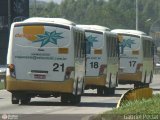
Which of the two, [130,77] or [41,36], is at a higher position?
[41,36]

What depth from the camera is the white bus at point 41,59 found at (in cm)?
2773

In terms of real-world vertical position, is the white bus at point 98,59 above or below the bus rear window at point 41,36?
below

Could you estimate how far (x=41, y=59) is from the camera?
27.9 m

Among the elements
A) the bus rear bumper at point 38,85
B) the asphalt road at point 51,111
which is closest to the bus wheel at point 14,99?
the asphalt road at point 51,111

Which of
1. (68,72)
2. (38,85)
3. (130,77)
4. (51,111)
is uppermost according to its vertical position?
(68,72)

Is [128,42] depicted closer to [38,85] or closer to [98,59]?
[98,59]

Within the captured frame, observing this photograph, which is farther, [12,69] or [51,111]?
[12,69]

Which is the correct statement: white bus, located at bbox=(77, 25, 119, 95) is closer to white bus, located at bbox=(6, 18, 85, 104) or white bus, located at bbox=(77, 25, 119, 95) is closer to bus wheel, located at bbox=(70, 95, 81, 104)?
bus wheel, located at bbox=(70, 95, 81, 104)

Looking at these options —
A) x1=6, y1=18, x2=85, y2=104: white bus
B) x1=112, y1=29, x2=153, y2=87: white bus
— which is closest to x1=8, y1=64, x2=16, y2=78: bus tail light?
x1=6, y1=18, x2=85, y2=104: white bus

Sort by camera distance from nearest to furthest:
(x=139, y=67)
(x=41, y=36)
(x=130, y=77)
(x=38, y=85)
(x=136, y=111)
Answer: (x=136, y=111)
(x=38, y=85)
(x=41, y=36)
(x=130, y=77)
(x=139, y=67)

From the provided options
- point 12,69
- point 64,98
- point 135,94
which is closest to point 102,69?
point 64,98

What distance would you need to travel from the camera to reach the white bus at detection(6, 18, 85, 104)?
27734mm

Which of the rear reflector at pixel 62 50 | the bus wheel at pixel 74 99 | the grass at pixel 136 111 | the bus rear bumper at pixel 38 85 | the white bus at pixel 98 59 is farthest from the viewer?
the white bus at pixel 98 59

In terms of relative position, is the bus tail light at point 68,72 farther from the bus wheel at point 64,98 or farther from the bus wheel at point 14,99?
the bus wheel at point 14,99
